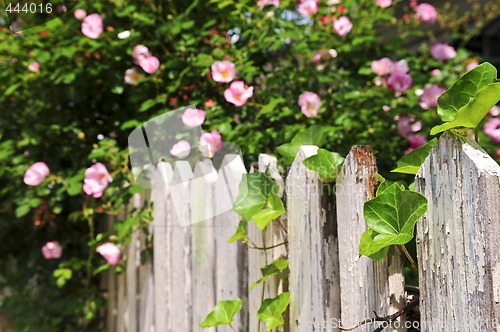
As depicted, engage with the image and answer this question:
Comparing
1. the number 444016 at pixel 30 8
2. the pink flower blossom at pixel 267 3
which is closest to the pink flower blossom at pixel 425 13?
the pink flower blossom at pixel 267 3

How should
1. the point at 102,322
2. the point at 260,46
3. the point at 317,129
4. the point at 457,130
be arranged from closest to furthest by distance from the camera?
the point at 457,130
the point at 317,129
the point at 260,46
the point at 102,322

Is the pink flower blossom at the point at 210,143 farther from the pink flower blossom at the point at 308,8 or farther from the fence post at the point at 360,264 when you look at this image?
the fence post at the point at 360,264

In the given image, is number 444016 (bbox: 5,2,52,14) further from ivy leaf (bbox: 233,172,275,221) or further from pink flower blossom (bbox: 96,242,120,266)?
ivy leaf (bbox: 233,172,275,221)

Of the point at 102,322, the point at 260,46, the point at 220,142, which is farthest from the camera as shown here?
the point at 102,322

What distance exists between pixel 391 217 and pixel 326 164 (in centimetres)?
24

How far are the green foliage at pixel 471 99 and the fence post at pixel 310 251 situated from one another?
1.10ft

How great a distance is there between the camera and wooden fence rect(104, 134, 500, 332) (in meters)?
0.76

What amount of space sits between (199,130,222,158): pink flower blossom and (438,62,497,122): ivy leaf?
1036 mm

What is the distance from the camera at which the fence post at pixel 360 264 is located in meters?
0.94

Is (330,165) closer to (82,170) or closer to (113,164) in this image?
(113,164)

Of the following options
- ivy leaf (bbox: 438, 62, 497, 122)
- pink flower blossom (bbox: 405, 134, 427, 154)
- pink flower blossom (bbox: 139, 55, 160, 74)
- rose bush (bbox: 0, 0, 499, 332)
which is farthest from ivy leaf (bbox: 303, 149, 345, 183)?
pink flower blossom (bbox: 139, 55, 160, 74)

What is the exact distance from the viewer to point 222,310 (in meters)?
1.33

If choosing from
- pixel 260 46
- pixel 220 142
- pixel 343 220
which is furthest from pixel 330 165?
pixel 260 46

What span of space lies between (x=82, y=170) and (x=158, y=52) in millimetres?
566
